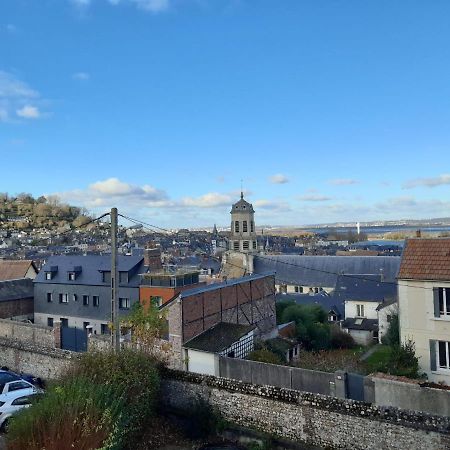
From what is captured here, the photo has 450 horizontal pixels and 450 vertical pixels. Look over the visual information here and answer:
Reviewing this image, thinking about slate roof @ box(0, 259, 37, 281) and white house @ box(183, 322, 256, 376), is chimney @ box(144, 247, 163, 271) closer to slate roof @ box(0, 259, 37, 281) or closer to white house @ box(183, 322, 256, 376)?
white house @ box(183, 322, 256, 376)

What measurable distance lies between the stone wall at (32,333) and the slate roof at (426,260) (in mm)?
16150

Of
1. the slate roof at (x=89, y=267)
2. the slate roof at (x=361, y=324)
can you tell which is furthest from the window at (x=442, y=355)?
the slate roof at (x=89, y=267)

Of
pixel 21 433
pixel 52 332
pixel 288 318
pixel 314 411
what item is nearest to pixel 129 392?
pixel 21 433

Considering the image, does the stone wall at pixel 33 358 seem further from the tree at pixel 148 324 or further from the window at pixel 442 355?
the window at pixel 442 355

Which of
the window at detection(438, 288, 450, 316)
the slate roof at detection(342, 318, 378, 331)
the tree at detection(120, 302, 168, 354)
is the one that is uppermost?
the window at detection(438, 288, 450, 316)

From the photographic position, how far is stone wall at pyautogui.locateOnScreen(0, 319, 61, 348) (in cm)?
2172

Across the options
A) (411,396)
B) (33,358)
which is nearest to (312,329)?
(33,358)

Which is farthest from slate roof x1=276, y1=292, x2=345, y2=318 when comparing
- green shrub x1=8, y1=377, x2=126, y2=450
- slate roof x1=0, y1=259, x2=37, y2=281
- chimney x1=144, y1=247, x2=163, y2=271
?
green shrub x1=8, y1=377, x2=126, y2=450

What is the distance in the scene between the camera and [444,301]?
57.6 feet

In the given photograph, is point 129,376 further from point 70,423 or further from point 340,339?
point 340,339

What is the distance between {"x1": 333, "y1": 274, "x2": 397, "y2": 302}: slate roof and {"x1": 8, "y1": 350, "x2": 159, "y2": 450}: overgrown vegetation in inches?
1108

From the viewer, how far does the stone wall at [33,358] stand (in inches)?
637

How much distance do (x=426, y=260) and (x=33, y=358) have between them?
16027 mm

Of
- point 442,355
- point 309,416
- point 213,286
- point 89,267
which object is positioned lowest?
point 442,355
